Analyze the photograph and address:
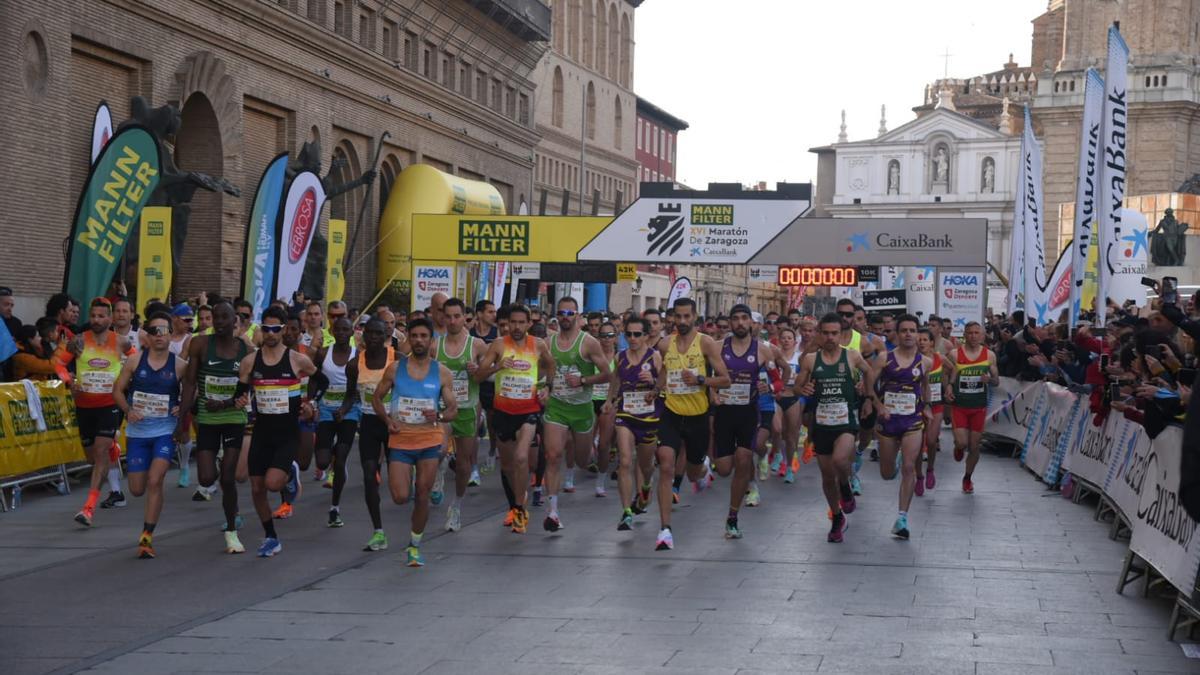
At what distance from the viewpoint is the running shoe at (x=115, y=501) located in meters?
14.9

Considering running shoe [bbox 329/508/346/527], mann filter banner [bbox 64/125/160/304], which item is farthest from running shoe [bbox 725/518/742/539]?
mann filter banner [bbox 64/125/160/304]

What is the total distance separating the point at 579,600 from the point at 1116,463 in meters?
6.13

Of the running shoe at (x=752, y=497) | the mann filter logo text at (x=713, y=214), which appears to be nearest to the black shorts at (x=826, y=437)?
the running shoe at (x=752, y=497)

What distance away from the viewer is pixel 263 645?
27.7 ft

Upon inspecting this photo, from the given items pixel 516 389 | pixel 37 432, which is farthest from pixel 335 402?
pixel 37 432

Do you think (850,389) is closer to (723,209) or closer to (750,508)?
(750,508)

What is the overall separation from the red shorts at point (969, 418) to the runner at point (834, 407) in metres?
4.79

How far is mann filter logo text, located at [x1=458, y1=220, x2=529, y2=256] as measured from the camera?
30734 mm

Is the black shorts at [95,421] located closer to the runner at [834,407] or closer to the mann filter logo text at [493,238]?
the runner at [834,407]

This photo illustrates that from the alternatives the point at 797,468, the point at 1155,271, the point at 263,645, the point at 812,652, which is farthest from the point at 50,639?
the point at 1155,271

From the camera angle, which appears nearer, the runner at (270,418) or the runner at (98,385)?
the runner at (270,418)

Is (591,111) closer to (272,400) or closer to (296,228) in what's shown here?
(296,228)

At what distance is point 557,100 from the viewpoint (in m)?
71.1

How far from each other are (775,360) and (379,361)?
11.7 ft
